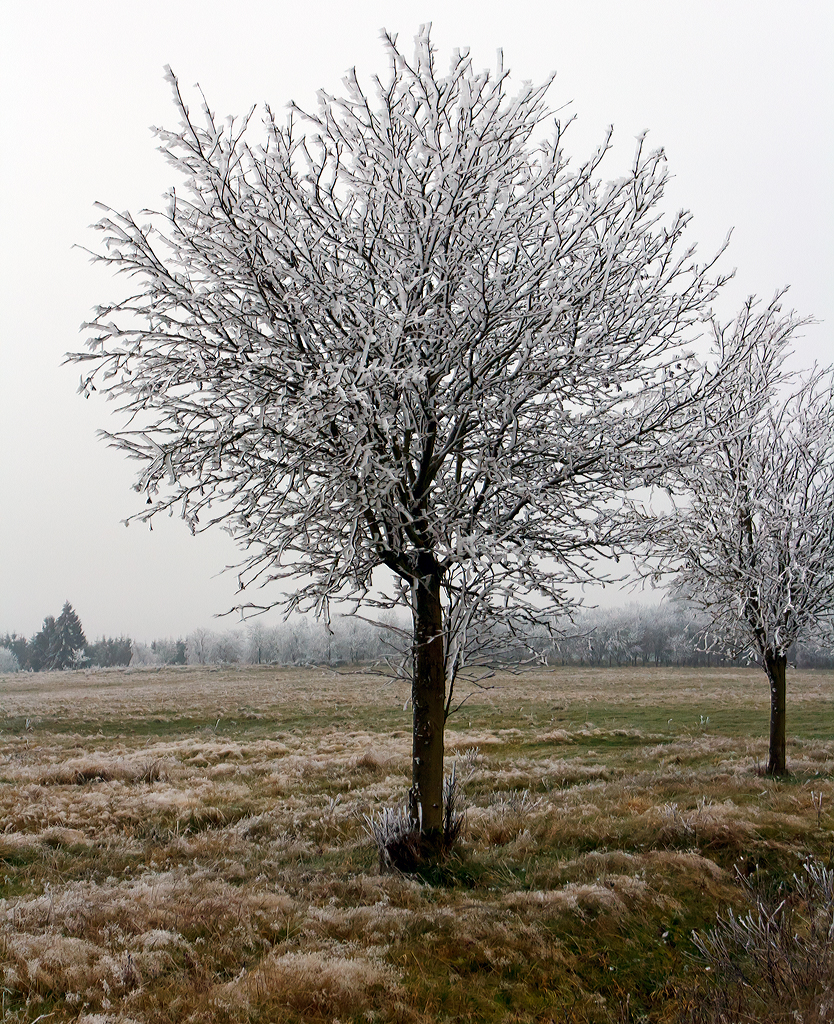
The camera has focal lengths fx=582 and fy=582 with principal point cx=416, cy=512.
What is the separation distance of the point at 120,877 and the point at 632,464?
6488 mm

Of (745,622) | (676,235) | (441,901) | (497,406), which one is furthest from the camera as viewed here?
(745,622)

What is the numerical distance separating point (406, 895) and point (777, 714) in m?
8.79

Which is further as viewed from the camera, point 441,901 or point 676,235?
point 676,235

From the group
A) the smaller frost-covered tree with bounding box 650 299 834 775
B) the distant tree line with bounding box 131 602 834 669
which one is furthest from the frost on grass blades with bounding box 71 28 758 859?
the distant tree line with bounding box 131 602 834 669

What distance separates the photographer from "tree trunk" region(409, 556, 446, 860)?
5574 millimetres

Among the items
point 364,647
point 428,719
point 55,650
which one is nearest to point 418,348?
point 428,719

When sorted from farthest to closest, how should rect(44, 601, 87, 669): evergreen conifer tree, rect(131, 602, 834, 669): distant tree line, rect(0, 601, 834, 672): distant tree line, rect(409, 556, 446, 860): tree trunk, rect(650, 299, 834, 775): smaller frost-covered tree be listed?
rect(44, 601, 87, 669): evergreen conifer tree
rect(0, 601, 834, 672): distant tree line
rect(131, 602, 834, 669): distant tree line
rect(650, 299, 834, 775): smaller frost-covered tree
rect(409, 556, 446, 860): tree trunk

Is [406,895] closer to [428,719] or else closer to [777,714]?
[428,719]

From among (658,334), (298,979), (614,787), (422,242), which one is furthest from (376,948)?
(614,787)

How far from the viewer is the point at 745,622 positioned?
10906mm

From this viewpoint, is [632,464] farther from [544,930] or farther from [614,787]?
[614,787]

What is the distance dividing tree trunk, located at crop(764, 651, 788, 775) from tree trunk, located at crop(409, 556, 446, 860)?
7.81 meters

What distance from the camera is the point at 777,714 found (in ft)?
34.7

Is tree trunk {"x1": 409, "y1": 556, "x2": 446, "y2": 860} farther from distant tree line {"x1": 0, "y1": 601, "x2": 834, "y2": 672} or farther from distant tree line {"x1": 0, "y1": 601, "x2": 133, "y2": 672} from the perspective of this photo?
distant tree line {"x1": 0, "y1": 601, "x2": 133, "y2": 672}
